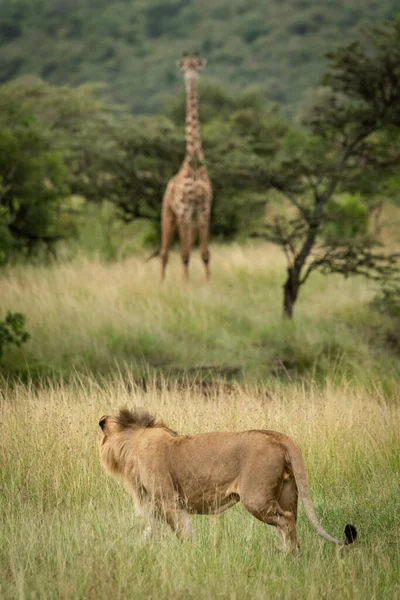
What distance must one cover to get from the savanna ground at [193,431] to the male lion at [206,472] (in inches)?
6.7

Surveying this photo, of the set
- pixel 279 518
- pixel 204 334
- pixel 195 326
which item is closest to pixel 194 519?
pixel 279 518

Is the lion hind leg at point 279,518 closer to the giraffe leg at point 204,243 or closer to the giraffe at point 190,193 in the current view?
the giraffe leg at point 204,243

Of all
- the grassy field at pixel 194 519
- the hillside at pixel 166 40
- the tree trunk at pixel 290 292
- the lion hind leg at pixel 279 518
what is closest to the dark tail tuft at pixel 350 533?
the grassy field at pixel 194 519

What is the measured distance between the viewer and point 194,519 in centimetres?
571

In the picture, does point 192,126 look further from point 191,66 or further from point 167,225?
point 167,225

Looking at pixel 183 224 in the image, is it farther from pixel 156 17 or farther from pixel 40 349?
pixel 156 17

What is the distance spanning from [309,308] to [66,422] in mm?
7721

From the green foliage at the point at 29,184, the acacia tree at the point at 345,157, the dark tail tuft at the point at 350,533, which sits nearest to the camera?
the dark tail tuft at the point at 350,533

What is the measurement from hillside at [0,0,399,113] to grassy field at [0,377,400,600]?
6000cm

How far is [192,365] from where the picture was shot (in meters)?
11.4

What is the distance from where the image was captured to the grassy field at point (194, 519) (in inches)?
178

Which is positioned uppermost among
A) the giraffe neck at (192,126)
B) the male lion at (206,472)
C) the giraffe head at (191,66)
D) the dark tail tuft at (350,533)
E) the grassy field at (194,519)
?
the giraffe head at (191,66)

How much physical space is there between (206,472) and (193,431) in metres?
2.10

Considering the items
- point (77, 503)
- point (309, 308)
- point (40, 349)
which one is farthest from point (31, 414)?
point (309, 308)
